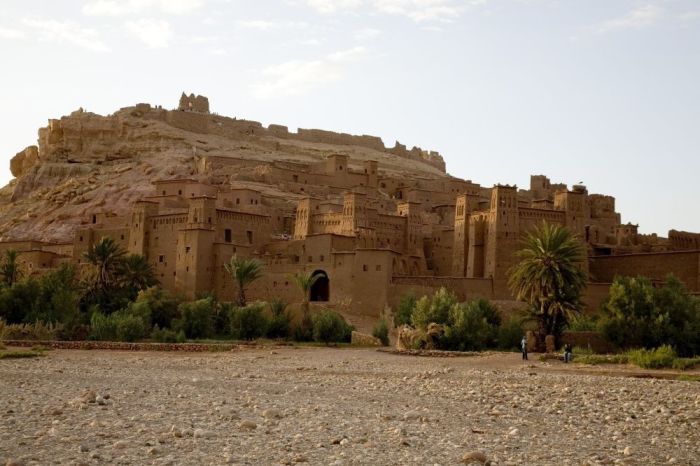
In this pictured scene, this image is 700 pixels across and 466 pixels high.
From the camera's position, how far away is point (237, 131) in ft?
262

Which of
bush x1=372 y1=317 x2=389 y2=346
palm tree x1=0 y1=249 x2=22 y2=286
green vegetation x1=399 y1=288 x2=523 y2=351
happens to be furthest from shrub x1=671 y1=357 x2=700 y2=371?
palm tree x1=0 y1=249 x2=22 y2=286

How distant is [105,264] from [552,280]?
69.8ft

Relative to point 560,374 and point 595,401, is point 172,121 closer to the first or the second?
point 560,374

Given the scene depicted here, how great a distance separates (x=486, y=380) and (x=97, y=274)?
25.3 meters

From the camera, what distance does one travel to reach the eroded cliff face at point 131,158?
5997cm

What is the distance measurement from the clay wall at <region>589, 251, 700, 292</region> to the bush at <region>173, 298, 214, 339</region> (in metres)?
21.5

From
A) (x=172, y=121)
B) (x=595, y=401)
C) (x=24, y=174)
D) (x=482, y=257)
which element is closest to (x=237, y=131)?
(x=172, y=121)

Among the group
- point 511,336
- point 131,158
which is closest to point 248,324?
point 511,336

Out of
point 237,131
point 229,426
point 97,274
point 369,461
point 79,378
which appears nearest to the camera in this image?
point 369,461

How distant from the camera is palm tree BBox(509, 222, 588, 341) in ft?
102

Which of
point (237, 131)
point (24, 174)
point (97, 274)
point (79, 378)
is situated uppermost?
point (237, 131)

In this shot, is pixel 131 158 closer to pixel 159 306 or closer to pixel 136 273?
pixel 136 273

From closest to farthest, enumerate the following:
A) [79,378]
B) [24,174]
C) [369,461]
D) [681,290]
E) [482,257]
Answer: [369,461], [79,378], [681,290], [482,257], [24,174]

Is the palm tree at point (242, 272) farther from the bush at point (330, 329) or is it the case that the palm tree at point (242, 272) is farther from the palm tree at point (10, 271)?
the palm tree at point (10, 271)
